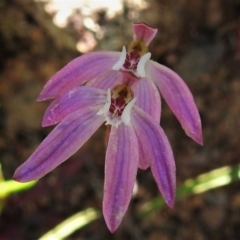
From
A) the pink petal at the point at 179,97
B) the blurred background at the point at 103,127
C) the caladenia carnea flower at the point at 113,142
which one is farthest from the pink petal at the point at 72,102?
the blurred background at the point at 103,127

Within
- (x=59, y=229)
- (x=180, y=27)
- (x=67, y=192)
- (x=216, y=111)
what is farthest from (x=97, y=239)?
(x=180, y=27)

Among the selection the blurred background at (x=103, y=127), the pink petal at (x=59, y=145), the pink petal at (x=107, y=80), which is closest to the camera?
the pink petal at (x=59, y=145)

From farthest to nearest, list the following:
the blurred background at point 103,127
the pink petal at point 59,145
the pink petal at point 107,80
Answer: the blurred background at point 103,127, the pink petal at point 107,80, the pink petal at point 59,145

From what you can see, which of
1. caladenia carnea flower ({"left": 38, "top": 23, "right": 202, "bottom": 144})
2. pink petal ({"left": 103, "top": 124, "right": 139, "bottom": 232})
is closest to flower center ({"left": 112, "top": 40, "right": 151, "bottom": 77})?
caladenia carnea flower ({"left": 38, "top": 23, "right": 202, "bottom": 144})

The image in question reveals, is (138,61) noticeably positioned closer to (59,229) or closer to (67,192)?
(59,229)

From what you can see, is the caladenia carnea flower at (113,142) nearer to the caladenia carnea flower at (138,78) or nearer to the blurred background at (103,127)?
the caladenia carnea flower at (138,78)

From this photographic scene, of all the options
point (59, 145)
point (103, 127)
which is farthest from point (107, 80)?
point (103, 127)
